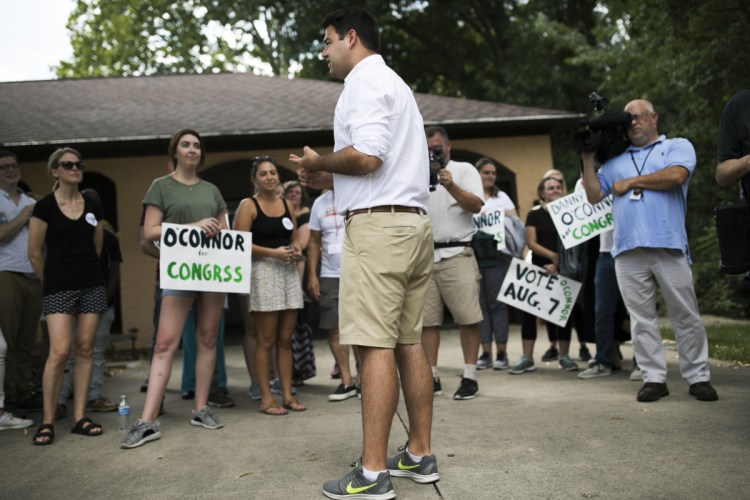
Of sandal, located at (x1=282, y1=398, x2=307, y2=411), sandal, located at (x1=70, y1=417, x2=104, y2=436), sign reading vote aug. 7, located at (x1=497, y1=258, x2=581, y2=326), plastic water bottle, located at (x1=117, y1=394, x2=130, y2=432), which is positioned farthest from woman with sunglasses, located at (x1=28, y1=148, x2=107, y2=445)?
sign reading vote aug. 7, located at (x1=497, y1=258, x2=581, y2=326)

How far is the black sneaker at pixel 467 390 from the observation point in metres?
6.00

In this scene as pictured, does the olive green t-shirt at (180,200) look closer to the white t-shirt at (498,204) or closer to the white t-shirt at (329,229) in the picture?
the white t-shirt at (329,229)

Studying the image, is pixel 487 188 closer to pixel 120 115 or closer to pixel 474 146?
pixel 474 146

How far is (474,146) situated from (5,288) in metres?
10.8

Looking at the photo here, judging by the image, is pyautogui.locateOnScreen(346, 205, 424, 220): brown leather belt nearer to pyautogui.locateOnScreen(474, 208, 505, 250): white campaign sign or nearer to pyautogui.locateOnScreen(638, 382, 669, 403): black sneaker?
pyautogui.locateOnScreen(638, 382, 669, 403): black sneaker

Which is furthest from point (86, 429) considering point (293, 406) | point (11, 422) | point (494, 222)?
point (494, 222)

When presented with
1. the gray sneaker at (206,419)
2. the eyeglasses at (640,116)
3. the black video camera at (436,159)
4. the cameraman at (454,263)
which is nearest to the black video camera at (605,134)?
the eyeglasses at (640,116)

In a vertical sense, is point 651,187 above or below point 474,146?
below

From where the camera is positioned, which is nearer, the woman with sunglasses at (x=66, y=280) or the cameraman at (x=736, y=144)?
the cameraman at (x=736, y=144)

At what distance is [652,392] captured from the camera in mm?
5391

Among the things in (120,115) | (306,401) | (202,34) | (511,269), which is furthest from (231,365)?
(202,34)

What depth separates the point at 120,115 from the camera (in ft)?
49.6

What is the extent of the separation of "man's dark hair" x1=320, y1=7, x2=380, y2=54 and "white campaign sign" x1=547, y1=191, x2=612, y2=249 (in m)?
3.83

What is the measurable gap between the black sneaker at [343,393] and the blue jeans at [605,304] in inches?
91.4
